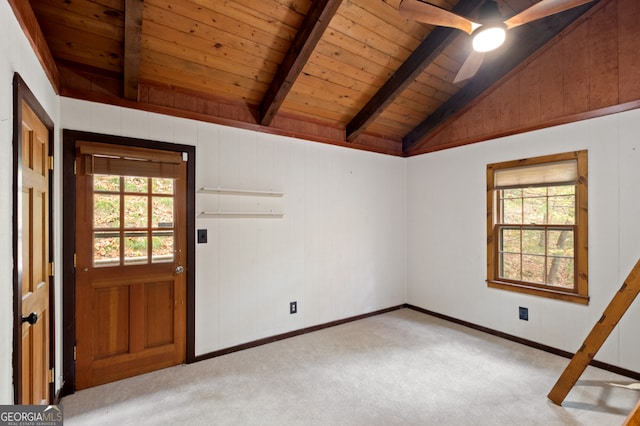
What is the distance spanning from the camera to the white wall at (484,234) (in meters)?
2.84

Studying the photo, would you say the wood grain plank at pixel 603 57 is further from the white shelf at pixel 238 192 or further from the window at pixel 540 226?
the white shelf at pixel 238 192

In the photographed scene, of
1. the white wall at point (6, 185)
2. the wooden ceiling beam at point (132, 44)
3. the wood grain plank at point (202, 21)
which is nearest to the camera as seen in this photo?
the white wall at point (6, 185)

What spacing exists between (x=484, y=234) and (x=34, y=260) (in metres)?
4.29

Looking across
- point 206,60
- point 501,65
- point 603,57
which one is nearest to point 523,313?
point 603,57

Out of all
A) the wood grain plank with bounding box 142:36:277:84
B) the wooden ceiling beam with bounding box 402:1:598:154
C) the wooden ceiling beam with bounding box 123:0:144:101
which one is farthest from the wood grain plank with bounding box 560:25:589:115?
the wooden ceiling beam with bounding box 123:0:144:101

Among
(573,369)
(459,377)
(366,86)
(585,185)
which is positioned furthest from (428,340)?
(366,86)

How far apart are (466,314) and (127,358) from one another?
12.6 ft

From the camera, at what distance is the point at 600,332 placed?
2.26 meters

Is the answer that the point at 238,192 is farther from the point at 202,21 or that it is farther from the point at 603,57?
the point at 603,57

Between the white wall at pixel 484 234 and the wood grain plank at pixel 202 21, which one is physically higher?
the wood grain plank at pixel 202 21

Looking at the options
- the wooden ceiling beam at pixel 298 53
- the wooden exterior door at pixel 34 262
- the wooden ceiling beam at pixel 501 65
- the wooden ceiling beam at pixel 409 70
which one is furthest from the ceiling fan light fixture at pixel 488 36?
the wooden exterior door at pixel 34 262

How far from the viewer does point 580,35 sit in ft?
10.2

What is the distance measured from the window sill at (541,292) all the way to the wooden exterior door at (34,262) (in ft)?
13.9

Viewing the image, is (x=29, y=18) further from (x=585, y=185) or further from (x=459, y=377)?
(x=585, y=185)
